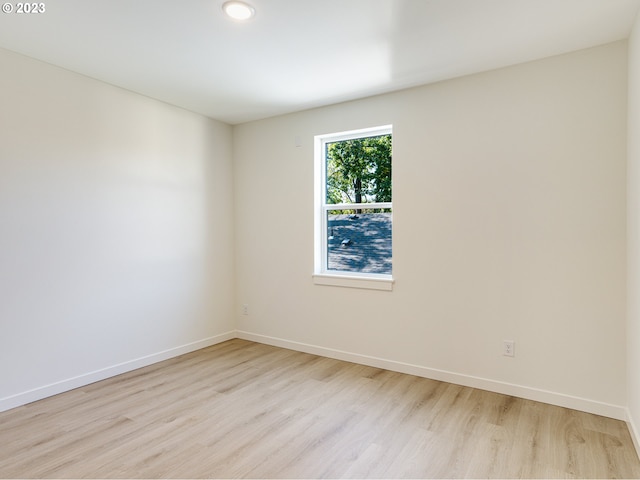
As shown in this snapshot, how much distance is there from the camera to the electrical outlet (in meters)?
2.82

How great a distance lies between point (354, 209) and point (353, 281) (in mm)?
715

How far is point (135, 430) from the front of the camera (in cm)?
236

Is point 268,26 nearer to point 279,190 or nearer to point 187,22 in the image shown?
point 187,22

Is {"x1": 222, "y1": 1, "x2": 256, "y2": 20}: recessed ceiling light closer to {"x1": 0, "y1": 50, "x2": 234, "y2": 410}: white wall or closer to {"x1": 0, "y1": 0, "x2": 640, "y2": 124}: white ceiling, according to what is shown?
Result: {"x1": 0, "y1": 0, "x2": 640, "y2": 124}: white ceiling

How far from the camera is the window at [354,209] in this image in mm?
3541

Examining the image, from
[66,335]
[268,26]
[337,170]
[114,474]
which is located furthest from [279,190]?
[114,474]

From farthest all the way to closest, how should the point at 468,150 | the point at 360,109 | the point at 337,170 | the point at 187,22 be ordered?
the point at 337,170
the point at 360,109
the point at 468,150
the point at 187,22

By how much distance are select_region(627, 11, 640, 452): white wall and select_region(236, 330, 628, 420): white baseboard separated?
0.61 ft

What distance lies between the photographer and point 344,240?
3840mm

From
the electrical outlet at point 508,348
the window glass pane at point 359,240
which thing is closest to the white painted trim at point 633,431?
the electrical outlet at point 508,348

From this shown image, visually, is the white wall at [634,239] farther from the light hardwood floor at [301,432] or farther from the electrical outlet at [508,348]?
the electrical outlet at [508,348]

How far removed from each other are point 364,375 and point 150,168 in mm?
2727

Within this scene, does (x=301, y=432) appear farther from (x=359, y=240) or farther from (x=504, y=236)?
(x=504, y=236)

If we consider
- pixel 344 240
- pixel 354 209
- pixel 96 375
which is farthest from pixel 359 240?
pixel 96 375
